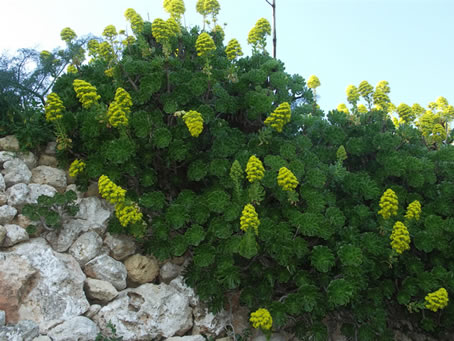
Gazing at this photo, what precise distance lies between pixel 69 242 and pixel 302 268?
2.45 m

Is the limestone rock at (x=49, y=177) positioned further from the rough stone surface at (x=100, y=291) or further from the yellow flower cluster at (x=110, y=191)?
the rough stone surface at (x=100, y=291)

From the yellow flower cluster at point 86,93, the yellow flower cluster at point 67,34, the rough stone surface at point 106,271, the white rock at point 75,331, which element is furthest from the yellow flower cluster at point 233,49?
the white rock at point 75,331

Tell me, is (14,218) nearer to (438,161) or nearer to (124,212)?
(124,212)

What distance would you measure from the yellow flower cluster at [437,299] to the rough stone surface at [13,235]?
408 centimetres

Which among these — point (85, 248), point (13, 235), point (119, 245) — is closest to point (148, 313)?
point (119, 245)

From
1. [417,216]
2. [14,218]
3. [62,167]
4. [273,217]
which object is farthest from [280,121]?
[14,218]

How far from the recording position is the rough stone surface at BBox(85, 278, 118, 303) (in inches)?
179

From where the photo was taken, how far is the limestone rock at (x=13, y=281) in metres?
4.19

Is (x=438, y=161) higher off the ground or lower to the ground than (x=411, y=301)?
higher

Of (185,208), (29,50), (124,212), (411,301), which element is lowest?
(124,212)

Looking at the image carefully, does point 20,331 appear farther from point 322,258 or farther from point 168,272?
point 322,258

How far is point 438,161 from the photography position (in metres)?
5.86

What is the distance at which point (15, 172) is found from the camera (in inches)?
194

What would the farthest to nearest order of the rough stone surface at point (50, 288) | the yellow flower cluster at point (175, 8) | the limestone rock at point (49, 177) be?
the yellow flower cluster at point (175, 8) < the limestone rock at point (49, 177) < the rough stone surface at point (50, 288)
